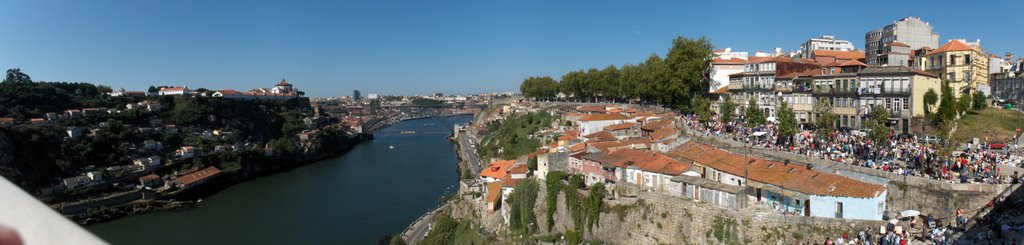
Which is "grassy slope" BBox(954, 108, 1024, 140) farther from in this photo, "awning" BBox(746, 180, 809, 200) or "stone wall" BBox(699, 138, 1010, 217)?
"awning" BBox(746, 180, 809, 200)

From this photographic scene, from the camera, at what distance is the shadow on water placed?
7.90m

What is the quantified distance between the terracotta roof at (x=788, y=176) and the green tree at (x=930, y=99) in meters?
4.77

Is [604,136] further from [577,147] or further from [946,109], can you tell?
[946,109]

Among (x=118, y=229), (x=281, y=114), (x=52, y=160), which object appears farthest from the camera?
(x=281, y=114)

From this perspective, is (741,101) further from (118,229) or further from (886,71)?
(118,229)

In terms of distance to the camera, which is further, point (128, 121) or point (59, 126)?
point (128, 121)

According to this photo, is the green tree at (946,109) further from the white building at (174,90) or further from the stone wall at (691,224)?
the white building at (174,90)

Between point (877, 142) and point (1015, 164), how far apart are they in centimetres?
225

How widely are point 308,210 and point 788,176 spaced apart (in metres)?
18.7

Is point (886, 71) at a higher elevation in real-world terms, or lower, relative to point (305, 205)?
higher

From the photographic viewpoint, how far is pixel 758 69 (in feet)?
63.8

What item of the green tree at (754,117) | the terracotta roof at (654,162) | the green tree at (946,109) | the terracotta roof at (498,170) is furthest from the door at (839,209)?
the terracotta roof at (498,170)

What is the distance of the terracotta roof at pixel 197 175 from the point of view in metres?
28.9

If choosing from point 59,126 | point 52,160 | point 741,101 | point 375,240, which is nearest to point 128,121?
point 59,126
